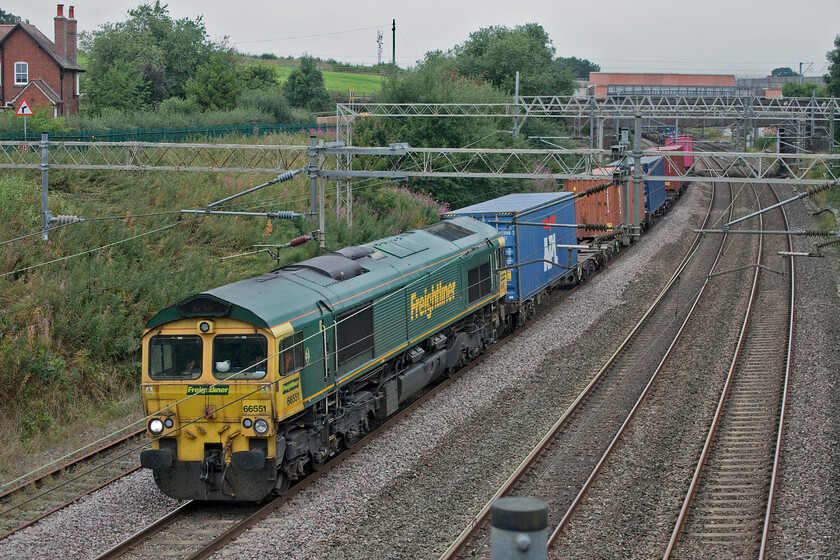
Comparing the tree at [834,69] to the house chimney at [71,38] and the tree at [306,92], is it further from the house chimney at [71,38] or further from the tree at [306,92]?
the house chimney at [71,38]

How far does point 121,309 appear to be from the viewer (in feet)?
74.1

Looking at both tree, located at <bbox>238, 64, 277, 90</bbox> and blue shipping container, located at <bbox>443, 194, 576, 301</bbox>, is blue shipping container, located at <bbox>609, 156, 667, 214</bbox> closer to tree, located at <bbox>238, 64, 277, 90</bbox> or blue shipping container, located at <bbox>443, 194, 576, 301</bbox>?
blue shipping container, located at <bbox>443, 194, 576, 301</bbox>

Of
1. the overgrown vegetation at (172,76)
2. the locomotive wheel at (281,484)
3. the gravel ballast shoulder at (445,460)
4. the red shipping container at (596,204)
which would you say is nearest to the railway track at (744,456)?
the gravel ballast shoulder at (445,460)

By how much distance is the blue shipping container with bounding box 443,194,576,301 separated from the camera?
83.7 feet

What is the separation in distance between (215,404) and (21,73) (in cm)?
4453

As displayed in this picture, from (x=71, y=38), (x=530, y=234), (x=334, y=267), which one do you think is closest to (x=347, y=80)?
(x=71, y=38)

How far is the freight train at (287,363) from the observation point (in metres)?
13.1

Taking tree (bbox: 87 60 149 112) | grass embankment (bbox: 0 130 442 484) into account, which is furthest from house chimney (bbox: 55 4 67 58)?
grass embankment (bbox: 0 130 442 484)

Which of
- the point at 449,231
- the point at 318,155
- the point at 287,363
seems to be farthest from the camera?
the point at 318,155

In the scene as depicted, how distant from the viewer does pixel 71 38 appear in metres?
52.1

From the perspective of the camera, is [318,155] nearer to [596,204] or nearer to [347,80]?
[596,204]

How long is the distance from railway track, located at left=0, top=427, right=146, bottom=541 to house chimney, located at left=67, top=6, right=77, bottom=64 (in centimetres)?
4046

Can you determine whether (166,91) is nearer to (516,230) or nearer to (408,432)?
(516,230)

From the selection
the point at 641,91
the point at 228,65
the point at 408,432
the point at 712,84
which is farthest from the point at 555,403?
the point at 712,84
